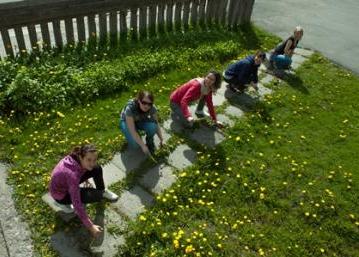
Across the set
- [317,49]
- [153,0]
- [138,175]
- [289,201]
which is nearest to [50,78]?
[138,175]

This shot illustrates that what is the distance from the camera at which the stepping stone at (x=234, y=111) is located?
8.39m

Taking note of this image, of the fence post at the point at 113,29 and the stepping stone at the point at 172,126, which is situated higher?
the fence post at the point at 113,29

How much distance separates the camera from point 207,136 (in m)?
7.61

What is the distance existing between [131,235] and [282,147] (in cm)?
355

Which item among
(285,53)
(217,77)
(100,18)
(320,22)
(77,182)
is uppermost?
(217,77)

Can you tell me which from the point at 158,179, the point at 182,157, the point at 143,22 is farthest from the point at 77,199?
the point at 143,22

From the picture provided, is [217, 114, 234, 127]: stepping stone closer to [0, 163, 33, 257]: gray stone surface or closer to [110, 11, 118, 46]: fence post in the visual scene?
[110, 11, 118, 46]: fence post

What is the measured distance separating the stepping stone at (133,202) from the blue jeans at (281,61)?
18.6 ft

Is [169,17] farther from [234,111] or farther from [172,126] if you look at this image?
[172,126]

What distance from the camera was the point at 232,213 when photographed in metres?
6.10

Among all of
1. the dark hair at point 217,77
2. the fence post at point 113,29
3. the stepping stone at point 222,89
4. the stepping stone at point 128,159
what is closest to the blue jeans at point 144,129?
the stepping stone at point 128,159

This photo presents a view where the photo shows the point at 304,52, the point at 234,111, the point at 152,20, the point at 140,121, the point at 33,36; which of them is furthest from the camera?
the point at 304,52

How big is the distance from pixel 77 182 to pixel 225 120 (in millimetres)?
3911

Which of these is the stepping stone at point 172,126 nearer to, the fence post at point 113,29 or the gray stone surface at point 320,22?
the fence post at point 113,29
